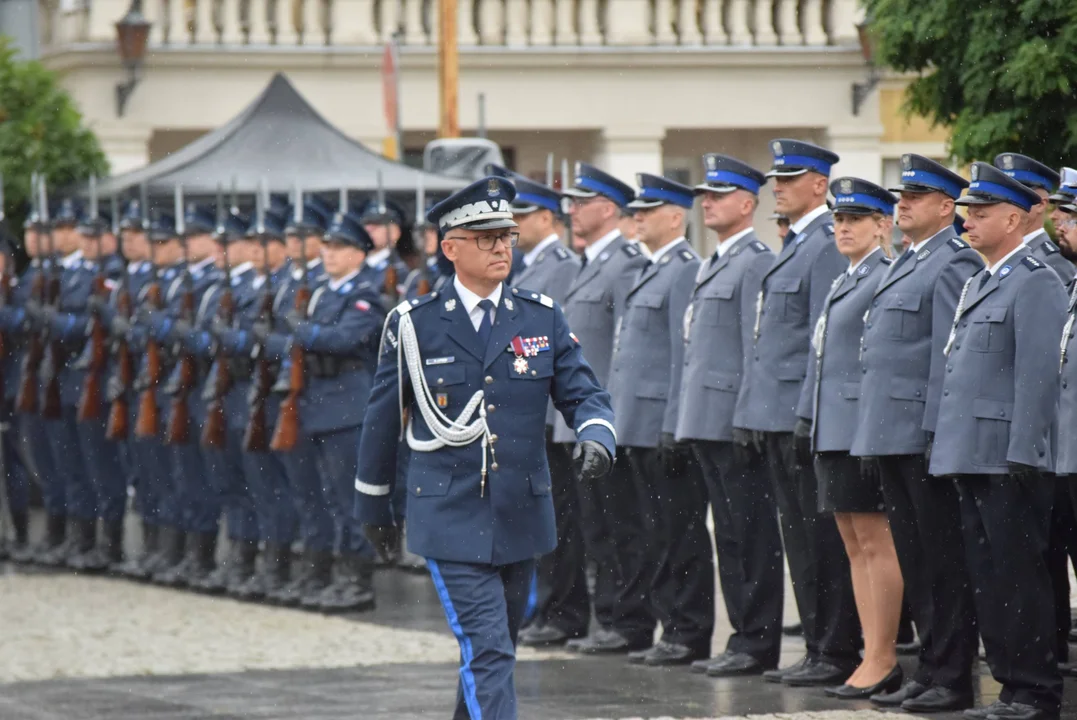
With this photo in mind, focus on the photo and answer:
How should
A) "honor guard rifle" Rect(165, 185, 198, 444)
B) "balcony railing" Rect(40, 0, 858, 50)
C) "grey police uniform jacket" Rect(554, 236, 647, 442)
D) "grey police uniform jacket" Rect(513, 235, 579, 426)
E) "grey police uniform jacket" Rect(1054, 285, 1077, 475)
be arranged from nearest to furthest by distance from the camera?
"grey police uniform jacket" Rect(1054, 285, 1077, 475)
"grey police uniform jacket" Rect(554, 236, 647, 442)
"grey police uniform jacket" Rect(513, 235, 579, 426)
"honor guard rifle" Rect(165, 185, 198, 444)
"balcony railing" Rect(40, 0, 858, 50)

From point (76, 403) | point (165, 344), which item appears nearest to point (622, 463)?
point (165, 344)

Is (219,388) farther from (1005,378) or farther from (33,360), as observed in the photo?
(1005,378)

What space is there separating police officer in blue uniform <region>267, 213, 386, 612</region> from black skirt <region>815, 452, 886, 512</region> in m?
4.11

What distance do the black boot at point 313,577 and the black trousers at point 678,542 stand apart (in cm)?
290

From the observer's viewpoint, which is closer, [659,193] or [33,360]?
[659,193]

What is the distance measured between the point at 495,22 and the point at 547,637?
16.0 m

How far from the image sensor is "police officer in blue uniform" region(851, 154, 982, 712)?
900 centimetres

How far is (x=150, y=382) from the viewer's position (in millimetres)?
14656

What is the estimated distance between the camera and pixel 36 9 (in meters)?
26.2

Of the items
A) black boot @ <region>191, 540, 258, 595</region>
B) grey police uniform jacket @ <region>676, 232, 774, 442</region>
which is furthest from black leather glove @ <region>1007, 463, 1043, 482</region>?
black boot @ <region>191, 540, 258, 595</region>

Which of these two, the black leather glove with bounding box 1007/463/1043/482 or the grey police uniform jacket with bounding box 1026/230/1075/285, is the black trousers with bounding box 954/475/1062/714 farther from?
the grey police uniform jacket with bounding box 1026/230/1075/285

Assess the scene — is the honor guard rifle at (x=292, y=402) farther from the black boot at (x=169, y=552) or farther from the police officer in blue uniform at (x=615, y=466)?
the police officer in blue uniform at (x=615, y=466)

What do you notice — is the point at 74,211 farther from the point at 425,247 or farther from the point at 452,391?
the point at 452,391

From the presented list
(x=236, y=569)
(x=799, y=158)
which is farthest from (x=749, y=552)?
(x=236, y=569)
